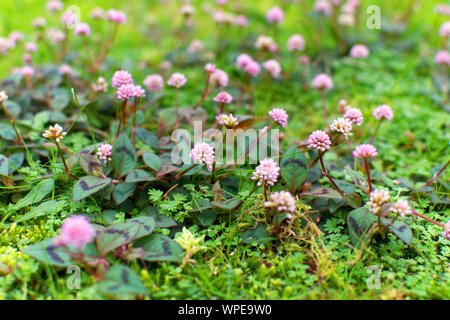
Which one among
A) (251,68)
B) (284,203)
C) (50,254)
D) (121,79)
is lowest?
(50,254)

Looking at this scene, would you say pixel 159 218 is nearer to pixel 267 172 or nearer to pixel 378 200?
pixel 267 172

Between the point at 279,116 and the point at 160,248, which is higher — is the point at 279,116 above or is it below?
above

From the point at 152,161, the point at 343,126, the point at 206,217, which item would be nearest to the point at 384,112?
the point at 343,126

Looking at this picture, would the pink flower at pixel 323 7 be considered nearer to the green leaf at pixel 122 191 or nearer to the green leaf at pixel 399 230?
the green leaf at pixel 399 230

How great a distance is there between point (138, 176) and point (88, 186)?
0.84 feet

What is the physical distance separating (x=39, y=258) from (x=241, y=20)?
3.13m

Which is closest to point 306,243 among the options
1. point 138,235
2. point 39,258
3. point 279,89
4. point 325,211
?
point 325,211

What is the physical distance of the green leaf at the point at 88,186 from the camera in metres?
1.82

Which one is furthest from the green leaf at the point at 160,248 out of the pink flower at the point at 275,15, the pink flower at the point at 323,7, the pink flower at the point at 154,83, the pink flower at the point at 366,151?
the pink flower at the point at 323,7

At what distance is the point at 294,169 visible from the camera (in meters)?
2.05

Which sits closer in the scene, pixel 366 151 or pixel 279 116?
pixel 366 151

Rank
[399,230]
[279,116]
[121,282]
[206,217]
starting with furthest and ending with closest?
[279,116]
[206,217]
[399,230]
[121,282]

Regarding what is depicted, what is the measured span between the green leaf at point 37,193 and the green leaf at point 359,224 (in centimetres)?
156

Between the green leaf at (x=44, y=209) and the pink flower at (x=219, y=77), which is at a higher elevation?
the pink flower at (x=219, y=77)
